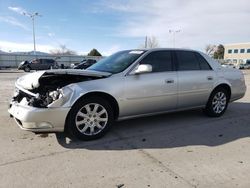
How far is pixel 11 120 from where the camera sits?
5.33 meters

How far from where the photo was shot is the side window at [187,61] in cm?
528

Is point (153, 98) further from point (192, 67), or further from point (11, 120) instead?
point (11, 120)

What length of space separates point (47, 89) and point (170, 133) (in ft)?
7.65

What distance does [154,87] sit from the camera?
469cm

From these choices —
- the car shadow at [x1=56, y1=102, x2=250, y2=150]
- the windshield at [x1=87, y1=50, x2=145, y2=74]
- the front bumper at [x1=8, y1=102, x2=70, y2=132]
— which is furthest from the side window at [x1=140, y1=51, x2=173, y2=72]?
the front bumper at [x1=8, y1=102, x2=70, y2=132]

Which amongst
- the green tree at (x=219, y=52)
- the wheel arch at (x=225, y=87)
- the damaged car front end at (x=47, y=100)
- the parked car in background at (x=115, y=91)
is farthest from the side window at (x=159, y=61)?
the green tree at (x=219, y=52)

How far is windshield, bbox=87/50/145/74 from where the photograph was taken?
466cm

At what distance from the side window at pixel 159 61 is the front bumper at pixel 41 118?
1840mm

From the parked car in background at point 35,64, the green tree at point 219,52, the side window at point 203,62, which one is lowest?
the side window at point 203,62

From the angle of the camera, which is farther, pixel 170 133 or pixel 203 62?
pixel 203 62

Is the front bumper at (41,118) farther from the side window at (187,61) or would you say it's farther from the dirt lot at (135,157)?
the side window at (187,61)

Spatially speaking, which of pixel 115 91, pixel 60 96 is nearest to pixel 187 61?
pixel 115 91

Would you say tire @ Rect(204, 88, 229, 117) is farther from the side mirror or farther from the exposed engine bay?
the exposed engine bay

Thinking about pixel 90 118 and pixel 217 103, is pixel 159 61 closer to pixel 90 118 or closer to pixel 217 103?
pixel 90 118
